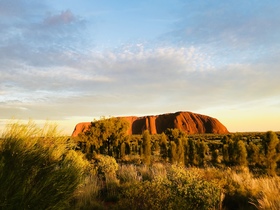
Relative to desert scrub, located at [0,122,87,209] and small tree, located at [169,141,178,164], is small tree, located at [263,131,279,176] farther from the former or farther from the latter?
desert scrub, located at [0,122,87,209]

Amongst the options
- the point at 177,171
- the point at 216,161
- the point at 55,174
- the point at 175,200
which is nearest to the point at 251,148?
the point at 216,161

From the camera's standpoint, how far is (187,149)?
29984mm

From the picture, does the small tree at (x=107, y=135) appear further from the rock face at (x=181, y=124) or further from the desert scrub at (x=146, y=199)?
the rock face at (x=181, y=124)

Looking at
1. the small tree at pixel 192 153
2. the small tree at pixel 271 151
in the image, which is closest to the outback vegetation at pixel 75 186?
the small tree at pixel 271 151

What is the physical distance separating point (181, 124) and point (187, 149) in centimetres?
11665

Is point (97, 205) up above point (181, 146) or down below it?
below

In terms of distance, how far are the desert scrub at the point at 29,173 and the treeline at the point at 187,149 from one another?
6.54m

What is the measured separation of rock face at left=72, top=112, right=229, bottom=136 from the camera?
144125 millimetres

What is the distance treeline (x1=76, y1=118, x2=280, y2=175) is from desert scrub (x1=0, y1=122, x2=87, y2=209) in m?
6.54

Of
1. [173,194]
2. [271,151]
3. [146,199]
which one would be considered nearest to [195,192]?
[173,194]

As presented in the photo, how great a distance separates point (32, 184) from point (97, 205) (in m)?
A: 5.20

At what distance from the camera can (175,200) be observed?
6723 millimetres

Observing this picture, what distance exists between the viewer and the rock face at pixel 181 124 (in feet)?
473

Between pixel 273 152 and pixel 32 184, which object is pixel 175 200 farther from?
pixel 273 152
